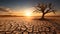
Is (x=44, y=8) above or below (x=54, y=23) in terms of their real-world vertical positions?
above

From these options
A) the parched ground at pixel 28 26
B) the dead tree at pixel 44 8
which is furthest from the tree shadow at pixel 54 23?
the dead tree at pixel 44 8

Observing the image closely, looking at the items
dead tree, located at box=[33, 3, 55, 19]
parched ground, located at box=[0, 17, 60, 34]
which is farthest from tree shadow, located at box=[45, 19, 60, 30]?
dead tree, located at box=[33, 3, 55, 19]

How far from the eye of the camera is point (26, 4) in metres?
3.75

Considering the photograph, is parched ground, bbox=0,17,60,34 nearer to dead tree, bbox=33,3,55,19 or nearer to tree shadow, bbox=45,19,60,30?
tree shadow, bbox=45,19,60,30

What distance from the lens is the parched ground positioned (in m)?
3.27

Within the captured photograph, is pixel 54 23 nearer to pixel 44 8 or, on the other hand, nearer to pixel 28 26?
pixel 44 8

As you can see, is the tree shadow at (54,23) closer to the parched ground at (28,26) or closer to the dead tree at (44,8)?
the parched ground at (28,26)

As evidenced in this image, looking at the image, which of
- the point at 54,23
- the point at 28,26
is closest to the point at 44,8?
the point at 54,23

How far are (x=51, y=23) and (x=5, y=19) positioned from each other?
1.30 metres

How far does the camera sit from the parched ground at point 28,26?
10.7 feet

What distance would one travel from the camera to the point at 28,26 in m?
3.42

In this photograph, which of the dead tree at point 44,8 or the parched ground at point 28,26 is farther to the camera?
the dead tree at point 44,8

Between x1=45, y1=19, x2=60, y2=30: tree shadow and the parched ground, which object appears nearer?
the parched ground

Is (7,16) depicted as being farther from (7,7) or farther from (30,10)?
(30,10)
